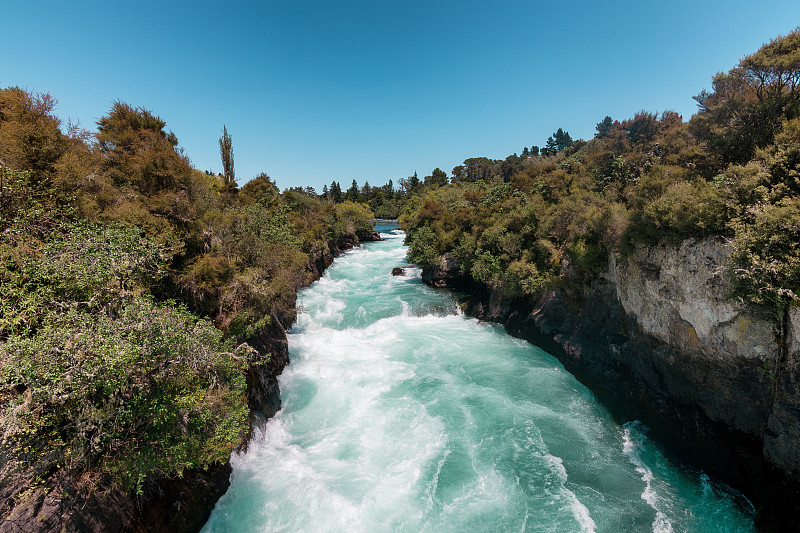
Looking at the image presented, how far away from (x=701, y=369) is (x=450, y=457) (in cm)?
991

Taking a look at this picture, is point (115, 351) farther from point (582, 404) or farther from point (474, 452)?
point (582, 404)

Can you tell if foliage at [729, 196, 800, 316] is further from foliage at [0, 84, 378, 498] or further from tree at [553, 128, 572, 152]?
A: tree at [553, 128, 572, 152]

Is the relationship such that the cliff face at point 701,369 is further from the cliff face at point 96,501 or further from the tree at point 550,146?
the tree at point 550,146

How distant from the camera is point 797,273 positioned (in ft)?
27.7

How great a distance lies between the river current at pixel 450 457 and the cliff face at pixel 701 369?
853mm

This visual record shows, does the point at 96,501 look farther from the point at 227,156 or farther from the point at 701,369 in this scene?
the point at 227,156

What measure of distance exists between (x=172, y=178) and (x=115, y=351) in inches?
405

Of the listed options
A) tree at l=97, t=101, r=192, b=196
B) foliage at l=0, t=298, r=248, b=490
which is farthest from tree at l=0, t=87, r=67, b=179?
foliage at l=0, t=298, r=248, b=490

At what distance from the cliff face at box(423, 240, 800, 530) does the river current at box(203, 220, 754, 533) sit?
2.80 ft

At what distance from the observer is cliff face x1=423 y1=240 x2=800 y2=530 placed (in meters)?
9.35

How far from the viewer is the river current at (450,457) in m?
9.62

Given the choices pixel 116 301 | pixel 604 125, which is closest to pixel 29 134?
pixel 116 301

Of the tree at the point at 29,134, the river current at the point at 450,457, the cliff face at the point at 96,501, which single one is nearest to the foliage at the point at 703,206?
the river current at the point at 450,457

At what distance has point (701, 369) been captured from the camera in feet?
38.5
